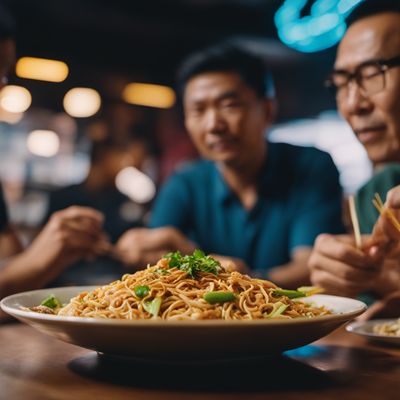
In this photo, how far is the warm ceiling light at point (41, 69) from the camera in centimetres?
758

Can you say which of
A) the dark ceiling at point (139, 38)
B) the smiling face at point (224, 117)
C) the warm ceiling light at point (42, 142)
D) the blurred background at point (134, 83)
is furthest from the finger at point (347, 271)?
the warm ceiling light at point (42, 142)

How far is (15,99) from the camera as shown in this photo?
7.47m

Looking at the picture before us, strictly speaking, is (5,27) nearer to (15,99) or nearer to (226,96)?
(226,96)

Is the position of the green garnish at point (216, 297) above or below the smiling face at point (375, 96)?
below

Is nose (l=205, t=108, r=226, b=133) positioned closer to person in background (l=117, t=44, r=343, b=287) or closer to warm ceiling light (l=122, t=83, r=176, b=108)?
person in background (l=117, t=44, r=343, b=287)

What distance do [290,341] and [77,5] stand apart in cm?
695

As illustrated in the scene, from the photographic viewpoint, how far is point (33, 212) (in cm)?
805

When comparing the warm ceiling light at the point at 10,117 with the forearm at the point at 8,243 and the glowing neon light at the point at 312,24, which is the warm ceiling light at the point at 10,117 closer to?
the glowing neon light at the point at 312,24

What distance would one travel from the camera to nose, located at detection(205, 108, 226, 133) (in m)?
2.86

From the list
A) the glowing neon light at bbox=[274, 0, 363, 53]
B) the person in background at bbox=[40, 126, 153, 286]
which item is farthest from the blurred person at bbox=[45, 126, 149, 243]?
the glowing neon light at bbox=[274, 0, 363, 53]

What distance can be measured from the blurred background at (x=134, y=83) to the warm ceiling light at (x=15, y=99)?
0.02 meters

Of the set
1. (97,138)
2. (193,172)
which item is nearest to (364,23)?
(193,172)

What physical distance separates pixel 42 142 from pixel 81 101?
96 centimetres

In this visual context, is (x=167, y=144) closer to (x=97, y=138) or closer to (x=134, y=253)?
(x=97, y=138)
